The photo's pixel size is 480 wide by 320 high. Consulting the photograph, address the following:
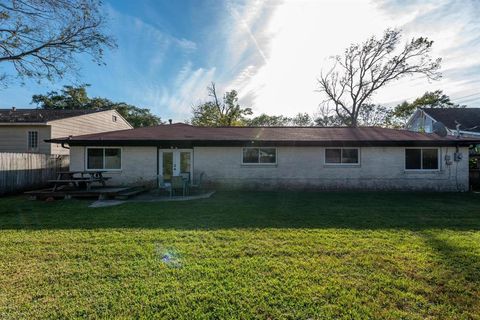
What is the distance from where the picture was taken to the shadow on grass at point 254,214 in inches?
253

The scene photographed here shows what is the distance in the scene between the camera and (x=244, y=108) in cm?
3978

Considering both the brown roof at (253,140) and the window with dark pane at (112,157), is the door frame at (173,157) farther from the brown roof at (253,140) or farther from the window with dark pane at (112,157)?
the window with dark pane at (112,157)

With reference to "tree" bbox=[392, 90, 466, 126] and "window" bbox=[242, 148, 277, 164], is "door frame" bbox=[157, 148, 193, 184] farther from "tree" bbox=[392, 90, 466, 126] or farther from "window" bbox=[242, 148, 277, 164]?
"tree" bbox=[392, 90, 466, 126]

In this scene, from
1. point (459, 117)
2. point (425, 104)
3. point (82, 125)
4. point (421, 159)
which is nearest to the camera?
point (421, 159)

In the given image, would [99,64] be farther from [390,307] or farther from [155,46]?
[390,307]

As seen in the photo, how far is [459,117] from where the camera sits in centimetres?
2488

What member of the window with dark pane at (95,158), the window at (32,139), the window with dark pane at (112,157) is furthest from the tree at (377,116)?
the window at (32,139)

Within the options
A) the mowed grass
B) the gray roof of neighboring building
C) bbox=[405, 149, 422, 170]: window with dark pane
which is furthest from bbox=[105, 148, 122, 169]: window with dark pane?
the gray roof of neighboring building

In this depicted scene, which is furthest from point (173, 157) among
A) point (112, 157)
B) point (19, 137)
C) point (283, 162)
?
point (19, 137)

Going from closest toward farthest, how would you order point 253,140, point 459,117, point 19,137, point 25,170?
point 25,170 < point 253,140 < point 19,137 < point 459,117

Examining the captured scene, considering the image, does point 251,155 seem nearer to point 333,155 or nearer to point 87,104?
point 333,155

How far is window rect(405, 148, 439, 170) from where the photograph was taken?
13039mm

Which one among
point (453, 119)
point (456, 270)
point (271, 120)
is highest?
point (271, 120)

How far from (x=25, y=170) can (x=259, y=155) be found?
36.8 ft
